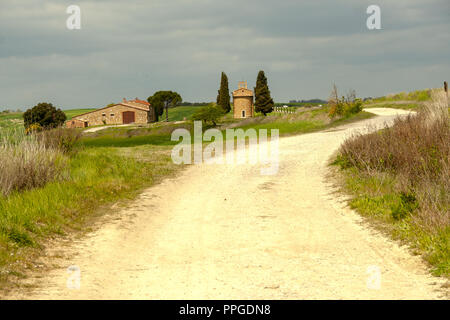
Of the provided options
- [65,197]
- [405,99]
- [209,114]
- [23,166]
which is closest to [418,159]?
[65,197]

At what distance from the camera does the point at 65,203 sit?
11.2 m

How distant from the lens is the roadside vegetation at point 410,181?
8070 millimetres

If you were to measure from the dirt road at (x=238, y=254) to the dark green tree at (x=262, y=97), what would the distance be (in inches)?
2983

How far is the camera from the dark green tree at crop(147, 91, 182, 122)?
111875 millimetres

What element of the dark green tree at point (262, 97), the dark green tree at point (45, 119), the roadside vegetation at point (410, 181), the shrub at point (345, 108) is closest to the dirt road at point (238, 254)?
the roadside vegetation at point (410, 181)

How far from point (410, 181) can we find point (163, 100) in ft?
342

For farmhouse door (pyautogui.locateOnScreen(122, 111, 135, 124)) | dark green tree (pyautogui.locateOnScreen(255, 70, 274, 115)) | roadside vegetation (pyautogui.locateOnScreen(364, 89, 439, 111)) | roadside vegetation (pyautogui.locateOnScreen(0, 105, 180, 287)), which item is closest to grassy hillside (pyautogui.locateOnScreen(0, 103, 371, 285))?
roadside vegetation (pyautogui.locateOnScreen(0, 105, 180, 287))

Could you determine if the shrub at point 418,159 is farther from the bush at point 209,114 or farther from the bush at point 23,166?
the bush at point 209,114

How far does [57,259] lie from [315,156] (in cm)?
1417

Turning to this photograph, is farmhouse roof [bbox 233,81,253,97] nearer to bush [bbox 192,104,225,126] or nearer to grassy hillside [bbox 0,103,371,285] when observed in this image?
bush [bbox 192,104,225,126]

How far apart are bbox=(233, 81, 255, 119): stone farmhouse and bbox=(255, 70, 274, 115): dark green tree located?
3.41 m

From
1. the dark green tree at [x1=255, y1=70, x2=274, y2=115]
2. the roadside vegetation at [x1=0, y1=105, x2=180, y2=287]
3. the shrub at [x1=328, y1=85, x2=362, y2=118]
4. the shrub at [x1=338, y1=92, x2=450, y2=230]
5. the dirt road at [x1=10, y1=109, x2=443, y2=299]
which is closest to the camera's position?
the dirt road at [x1=10, y1=109, x2=443, y2=299]

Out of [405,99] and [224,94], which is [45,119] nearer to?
[405,99]

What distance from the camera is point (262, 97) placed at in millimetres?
88750
